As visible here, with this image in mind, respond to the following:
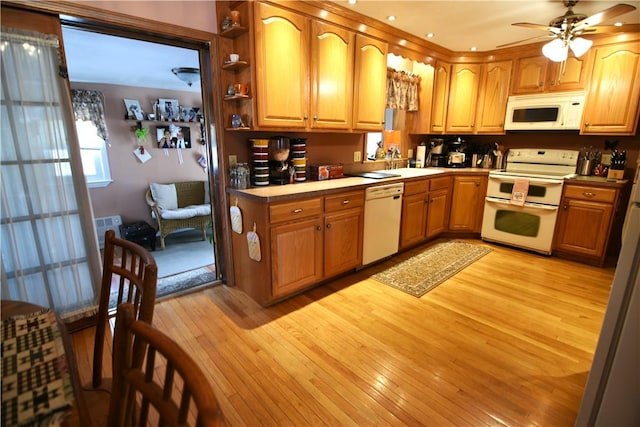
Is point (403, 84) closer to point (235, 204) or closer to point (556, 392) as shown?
point (235, 204)

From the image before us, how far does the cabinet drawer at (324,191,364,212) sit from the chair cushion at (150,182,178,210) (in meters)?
2.92

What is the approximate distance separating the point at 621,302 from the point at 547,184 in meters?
2.63

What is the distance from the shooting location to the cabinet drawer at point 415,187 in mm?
3385

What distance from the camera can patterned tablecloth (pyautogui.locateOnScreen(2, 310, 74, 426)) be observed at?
630mm

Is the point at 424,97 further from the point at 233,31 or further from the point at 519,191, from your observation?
the point at 233,31

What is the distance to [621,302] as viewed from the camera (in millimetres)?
1178

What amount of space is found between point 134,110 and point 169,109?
482 mm

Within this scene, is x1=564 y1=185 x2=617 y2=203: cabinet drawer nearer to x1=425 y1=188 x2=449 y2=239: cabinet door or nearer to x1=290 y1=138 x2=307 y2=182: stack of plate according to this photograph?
x1=425 y1=188 x2=449 y2=239: cabinet door

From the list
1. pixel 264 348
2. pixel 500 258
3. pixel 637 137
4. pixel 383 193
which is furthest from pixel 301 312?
pixel 637 137

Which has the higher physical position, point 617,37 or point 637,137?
point 617,37

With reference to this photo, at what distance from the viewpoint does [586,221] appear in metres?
3.26

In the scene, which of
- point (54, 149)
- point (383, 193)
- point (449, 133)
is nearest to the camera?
point (54, 149)

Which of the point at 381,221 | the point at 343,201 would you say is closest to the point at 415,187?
the point at 381,221

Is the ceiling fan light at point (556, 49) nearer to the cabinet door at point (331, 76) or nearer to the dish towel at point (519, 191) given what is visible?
the dish towel at point (519, 191)
